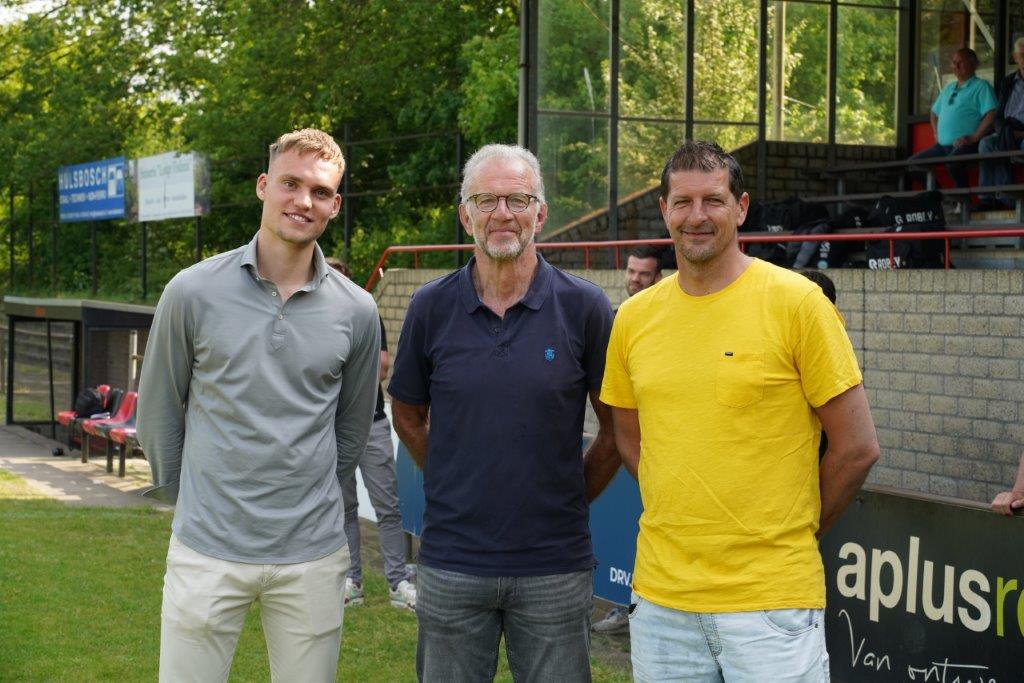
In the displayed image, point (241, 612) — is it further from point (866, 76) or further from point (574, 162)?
point (866, 76)

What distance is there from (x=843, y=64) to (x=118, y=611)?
1262cm

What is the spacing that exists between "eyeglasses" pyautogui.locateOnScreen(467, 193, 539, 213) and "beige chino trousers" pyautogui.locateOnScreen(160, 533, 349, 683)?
1.10 m

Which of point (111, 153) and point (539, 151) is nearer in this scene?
point (539, 151)

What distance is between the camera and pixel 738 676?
3328 millimetres

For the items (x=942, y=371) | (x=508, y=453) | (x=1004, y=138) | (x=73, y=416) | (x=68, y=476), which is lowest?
(x=68, y=476)

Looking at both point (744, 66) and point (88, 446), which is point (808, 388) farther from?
point (88, 446)

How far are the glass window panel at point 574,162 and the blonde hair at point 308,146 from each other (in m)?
11.9

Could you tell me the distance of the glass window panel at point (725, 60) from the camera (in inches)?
656

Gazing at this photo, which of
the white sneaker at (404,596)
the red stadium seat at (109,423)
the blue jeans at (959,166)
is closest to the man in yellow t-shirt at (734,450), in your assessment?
the white sneaker at (404,596)

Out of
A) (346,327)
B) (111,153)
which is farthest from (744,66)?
(111,153)

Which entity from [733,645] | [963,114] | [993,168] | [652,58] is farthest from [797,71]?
[733,645]

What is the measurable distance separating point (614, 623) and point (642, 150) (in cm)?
920

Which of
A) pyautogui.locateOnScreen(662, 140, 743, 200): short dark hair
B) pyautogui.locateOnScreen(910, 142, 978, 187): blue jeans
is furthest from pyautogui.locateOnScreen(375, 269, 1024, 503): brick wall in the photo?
pyautogui.locateOnScreen(662, 140, 743, 200): short dark hair

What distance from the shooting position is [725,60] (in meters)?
17.0
